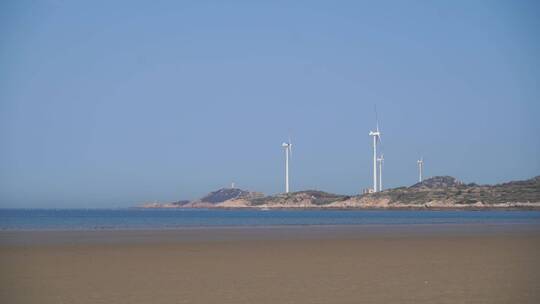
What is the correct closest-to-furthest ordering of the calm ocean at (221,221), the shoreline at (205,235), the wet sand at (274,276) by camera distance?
the wet sand at (274,276) → the shoreline at (205,235) → the calm ocean at (221,221)

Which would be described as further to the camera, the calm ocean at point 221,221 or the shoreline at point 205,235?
the calm ocean at point 221,221

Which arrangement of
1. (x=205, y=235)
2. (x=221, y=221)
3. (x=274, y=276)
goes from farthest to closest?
(x=221, y=221) < (x=205, y=235) < (x=274, y=276)

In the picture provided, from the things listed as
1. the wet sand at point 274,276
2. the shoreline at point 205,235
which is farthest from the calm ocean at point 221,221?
the wet sand at point 274,276

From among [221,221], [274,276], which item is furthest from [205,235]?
[221,221]

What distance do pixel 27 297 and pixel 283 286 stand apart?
18.2 feet

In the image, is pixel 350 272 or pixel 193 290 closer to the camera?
pixel 193 290

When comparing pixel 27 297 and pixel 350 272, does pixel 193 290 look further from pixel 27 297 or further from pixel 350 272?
pixel 350 272

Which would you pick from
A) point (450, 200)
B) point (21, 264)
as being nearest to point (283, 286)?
point (21, 264)

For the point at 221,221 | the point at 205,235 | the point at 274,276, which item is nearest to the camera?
the point at 274,276

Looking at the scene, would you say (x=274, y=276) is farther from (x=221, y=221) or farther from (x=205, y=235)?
(x=221, y=221)

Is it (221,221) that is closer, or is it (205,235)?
(205,235)

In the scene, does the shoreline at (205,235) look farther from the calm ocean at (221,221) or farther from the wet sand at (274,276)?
the calm ocean at (221,221)

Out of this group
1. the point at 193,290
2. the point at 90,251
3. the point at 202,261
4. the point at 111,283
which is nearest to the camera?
the point at 193,290

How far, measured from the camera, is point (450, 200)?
19850 centimetres
